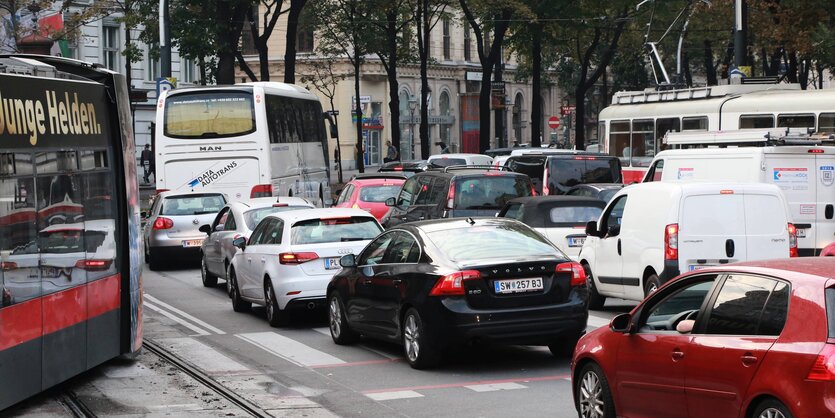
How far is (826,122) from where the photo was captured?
90.6 ft

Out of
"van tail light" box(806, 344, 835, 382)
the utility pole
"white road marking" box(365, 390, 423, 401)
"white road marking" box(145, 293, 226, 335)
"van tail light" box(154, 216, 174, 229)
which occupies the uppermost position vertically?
the utility pole

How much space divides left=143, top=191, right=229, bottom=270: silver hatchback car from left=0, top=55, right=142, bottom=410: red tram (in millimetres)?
12835

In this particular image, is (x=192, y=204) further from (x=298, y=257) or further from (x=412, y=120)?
(x=412, y=120)

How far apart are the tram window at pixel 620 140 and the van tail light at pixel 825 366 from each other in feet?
97.9

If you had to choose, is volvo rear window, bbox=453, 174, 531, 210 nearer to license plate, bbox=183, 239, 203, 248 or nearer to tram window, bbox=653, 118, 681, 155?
license plate, bbox=183, 239, 203, 248

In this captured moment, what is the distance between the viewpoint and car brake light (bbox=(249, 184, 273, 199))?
3027cm

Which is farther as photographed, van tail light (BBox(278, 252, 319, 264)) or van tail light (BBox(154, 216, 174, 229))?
van tail light (BBox(154, 216, 174, 229))

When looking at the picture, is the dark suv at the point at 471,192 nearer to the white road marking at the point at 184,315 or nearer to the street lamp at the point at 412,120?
the white road marking at the point at 184,315

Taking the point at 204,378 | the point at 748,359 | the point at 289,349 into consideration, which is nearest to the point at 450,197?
the point at 289,349

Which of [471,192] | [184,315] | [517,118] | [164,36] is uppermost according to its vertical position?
[164,36]

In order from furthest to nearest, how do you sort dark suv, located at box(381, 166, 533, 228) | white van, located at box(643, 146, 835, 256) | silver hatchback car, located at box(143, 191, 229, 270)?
1. silver hatchback car, located at box(143, 191, 229, 270)
2. dark suv, located at box(381, 166, 533, 228)
3. white van, located at box(643, 146, 835, 256)

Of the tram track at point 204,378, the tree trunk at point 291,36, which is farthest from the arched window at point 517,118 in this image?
the tram track at point 204,378

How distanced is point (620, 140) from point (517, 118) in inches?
2570

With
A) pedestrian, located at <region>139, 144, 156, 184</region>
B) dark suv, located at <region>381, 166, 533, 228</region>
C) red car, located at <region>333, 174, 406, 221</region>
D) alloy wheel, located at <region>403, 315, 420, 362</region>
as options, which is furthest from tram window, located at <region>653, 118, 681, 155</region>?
pedestrian, located at <region>139, 144, 156, 184</region>
